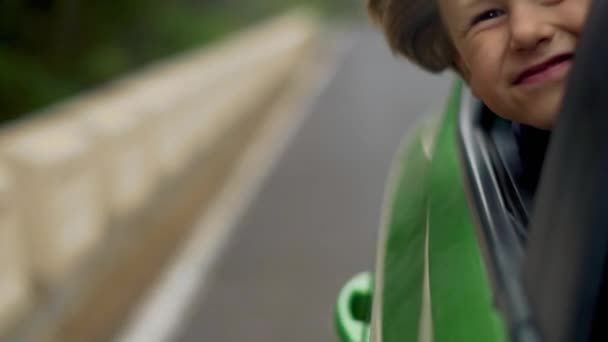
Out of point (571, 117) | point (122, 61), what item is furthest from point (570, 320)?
point (122, 61)

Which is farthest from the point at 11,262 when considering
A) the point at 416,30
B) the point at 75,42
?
the point at 75,42

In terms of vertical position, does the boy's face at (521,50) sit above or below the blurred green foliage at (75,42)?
below

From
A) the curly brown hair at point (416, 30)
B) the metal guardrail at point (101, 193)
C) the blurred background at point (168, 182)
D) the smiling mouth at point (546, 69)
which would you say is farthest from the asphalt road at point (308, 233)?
the smiling mouth at point (546, 69)

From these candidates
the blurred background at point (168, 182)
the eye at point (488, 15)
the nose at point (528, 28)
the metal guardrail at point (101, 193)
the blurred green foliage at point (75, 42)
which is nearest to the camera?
the nose at point (528, 28)

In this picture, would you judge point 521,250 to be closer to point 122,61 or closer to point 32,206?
point 32,206

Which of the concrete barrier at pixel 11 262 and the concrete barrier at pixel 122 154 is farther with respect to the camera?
the concrete barrier at pixel 122 154

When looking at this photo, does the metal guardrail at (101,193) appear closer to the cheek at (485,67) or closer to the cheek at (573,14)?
the cheek at (485,67)

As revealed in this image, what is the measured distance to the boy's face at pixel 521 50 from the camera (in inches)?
60.4

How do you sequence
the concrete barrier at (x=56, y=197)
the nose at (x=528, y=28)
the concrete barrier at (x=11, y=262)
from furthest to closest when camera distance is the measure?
1. the concrete barrier at (x=56, y=197)
2. the concrete barrier at (x=11, y=262)
3. the nose at (x=528, y=28)

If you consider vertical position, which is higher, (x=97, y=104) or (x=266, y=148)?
(x=97, y=104)

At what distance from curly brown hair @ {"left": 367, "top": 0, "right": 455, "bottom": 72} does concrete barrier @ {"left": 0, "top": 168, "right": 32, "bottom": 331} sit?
13.0 ft

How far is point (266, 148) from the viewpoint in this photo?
1334cm

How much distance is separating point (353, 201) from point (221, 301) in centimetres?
279

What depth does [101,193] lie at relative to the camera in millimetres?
8062
